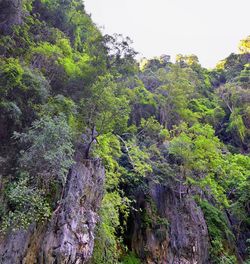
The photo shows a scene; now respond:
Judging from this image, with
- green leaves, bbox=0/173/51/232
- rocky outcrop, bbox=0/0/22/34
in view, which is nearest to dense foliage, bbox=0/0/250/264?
green leaves, bbox=0/173/51/232

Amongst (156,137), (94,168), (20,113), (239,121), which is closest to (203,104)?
(239,121)

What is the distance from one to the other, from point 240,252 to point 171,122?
8.73 m

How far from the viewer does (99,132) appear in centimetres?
988

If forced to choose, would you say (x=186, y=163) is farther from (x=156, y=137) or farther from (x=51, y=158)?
(x=51, y=158)

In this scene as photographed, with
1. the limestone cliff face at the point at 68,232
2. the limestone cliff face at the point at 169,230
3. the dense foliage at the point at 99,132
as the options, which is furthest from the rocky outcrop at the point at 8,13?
the limestone cliff face at the point at 169,230

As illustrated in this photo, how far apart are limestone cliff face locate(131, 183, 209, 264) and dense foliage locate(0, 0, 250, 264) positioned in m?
0.42

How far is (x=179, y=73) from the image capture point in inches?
808

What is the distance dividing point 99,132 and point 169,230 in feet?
19.8

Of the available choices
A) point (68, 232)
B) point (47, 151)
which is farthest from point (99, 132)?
point (68, 232)

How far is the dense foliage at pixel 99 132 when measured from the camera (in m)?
7.40

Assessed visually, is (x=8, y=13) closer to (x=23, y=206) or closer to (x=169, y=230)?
(x=23, y=206)

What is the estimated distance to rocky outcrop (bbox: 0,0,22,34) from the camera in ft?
34.8

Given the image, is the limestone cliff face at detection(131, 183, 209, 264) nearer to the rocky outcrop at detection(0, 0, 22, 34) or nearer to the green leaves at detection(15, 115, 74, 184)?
the green leaves at detection(15, 115, 74, 184)

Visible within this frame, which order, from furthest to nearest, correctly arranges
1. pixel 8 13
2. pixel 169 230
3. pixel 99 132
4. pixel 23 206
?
pixel 169 230 → pixel 8 13 → pixel 99 132 → pixel 23 206
